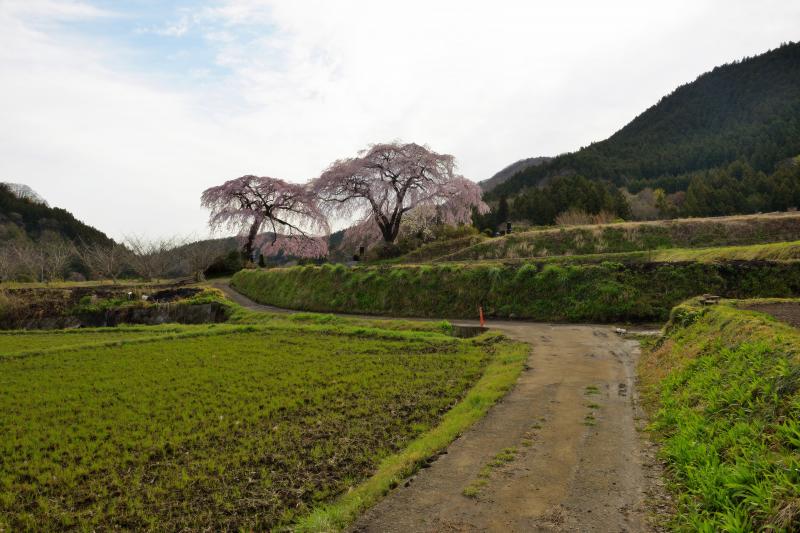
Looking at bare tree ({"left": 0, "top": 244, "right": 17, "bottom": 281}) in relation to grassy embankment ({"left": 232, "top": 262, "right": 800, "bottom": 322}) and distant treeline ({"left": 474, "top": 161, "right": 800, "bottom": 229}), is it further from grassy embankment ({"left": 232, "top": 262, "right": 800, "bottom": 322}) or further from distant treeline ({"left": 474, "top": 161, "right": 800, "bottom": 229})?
distant treeline ({"left": 474, "top": 161, "right": 800, "bottom": 229})

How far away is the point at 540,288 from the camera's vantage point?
2084cm

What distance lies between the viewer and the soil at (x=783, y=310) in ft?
30.4

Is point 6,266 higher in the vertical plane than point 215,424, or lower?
higher

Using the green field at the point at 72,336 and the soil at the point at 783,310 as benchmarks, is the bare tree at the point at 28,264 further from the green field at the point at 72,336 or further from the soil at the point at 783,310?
the soil at the point at 783,310

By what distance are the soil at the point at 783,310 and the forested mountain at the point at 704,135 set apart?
65.9 m

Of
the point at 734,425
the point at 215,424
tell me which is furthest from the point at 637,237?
the point at 215,424

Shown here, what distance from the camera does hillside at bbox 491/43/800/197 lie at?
81875 mm

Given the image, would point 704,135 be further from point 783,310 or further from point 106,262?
point 106,262

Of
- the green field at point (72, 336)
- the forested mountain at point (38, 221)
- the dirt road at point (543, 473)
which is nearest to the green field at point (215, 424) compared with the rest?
the dirt road at point (543, 473)

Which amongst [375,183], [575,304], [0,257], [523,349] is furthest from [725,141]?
[0,257]

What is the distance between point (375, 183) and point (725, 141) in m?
88.3

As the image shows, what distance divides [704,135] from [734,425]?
120 m

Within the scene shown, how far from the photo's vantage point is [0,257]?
44531 mm

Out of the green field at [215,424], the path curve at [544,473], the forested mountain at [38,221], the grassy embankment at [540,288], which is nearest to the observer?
the path curve at [544,473]
